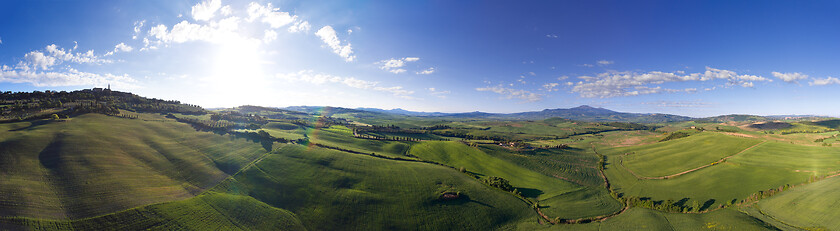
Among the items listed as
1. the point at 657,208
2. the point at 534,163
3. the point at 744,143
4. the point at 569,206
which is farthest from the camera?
the point at 534,163

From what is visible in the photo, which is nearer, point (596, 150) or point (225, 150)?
point (225, 150)

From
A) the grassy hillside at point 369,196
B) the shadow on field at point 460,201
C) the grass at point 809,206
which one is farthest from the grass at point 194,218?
the grass at point 809,206

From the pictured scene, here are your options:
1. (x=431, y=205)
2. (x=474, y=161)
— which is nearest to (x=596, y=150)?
(x=474, y=161)

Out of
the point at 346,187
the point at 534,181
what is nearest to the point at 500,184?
the point at 534,181

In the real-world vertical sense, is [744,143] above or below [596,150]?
above

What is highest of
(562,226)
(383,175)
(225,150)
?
(225,150)

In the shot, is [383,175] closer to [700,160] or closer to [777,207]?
[777,207]
